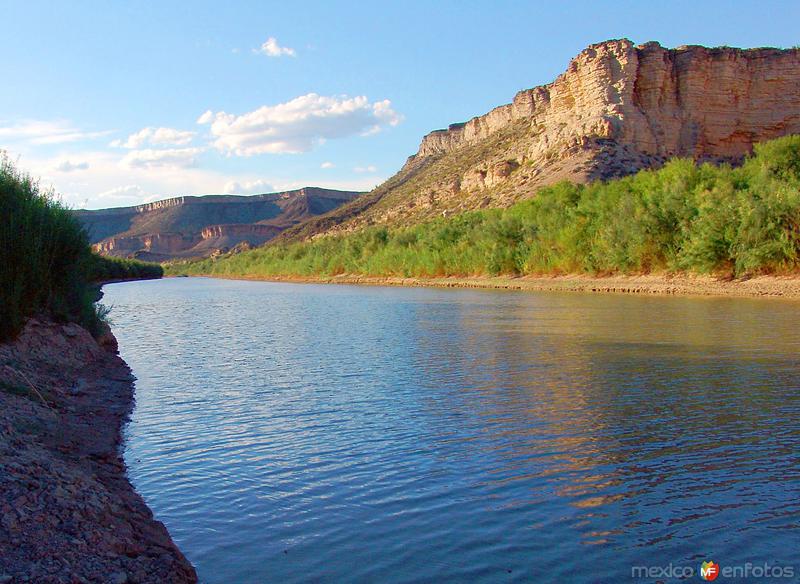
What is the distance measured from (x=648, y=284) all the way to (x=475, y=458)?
121ft

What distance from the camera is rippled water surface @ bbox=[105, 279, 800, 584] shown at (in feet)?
20.3

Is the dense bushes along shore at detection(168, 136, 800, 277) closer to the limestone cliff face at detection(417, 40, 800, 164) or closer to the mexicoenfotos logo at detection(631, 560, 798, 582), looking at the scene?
the limestone cliff face at detection(417, 40, 800, 164)

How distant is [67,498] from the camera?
598 cm

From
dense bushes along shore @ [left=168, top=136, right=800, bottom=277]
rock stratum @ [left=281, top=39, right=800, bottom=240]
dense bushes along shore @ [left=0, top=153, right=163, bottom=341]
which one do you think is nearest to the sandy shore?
dense bushes along shore @ [left=168, top=136, right=800, bottom=277]

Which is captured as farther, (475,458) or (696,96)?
(696,96)

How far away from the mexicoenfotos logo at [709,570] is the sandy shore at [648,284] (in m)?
30.3

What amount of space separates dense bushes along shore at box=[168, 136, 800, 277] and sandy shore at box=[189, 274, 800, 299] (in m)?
0.84

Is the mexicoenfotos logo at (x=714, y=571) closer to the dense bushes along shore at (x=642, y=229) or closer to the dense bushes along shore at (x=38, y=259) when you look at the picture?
the dense bushes along shore at (x=38, y=259)

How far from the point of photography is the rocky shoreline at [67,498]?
4918 millimetres

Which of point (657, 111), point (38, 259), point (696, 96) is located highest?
point (696, 96)

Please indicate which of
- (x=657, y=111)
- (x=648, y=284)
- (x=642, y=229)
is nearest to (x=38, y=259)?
(x=648, y=284)

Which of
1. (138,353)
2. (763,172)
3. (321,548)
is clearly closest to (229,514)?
(321,548)

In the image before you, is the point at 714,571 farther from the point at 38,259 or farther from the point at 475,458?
the point at 38,259

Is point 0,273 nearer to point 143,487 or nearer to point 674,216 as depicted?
point 143,487
